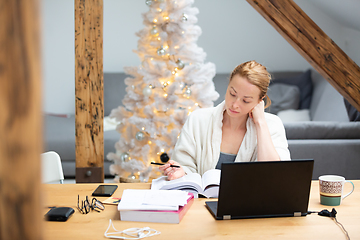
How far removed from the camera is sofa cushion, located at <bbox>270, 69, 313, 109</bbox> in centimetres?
442

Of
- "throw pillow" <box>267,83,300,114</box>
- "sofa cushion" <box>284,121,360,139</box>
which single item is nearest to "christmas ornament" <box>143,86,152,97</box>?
"sofa cushion" <box>284,121,360,139</box>

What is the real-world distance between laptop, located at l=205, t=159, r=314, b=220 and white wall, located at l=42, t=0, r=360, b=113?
12.0ft

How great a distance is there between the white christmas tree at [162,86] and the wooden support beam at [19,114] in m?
1.99

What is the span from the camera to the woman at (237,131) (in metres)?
1.51

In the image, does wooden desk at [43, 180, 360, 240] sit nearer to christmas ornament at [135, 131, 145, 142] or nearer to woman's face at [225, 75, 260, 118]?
woman's face at [225, 75, 260, 118]

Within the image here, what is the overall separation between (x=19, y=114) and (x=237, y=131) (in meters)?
1.45

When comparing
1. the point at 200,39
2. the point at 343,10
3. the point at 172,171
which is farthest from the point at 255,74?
the point at 200,39

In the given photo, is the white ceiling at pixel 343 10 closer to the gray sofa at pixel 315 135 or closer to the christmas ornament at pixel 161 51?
the gray sofa at pixel 315 135

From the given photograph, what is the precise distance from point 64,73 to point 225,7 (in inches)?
97.4

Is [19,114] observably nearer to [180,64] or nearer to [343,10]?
[180,64]

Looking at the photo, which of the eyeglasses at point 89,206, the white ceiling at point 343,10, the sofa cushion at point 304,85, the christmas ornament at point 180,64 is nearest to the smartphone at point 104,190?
the eyeglasses at point 89,206

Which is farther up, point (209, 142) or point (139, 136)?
point (209, 142)

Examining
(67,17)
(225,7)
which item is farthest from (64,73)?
(225,7)

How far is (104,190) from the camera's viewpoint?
4.20 feet
